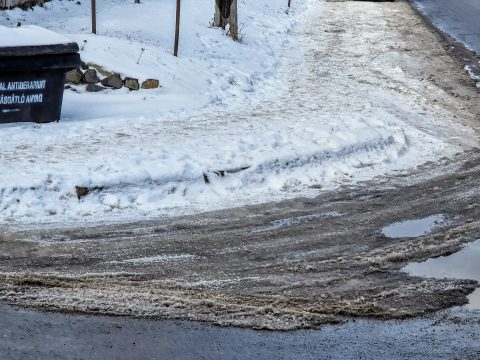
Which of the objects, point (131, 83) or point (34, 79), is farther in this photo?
point (131, 83)

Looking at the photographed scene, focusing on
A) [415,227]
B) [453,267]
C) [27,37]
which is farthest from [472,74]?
[453,267]

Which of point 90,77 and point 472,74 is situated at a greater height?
point 90,77

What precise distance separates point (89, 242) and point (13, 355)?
231 centimetres

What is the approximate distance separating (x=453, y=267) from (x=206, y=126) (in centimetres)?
507

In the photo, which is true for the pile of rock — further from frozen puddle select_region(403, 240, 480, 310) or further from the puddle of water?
frozen puddle select_region(403, 240, 480, 310)

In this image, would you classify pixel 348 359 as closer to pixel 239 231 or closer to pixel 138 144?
pixel 239 231

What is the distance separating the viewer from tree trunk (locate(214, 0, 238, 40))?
710 inches

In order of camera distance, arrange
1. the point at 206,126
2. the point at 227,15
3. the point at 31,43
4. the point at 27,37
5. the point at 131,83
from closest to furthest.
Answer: the point at 31,43 → the point at 27,37 → the point at 206,126 → the point at 131,83 → the point at 227,15

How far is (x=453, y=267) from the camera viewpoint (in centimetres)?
744

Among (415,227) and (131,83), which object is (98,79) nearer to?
(131,83)

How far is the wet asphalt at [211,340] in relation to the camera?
574 cm

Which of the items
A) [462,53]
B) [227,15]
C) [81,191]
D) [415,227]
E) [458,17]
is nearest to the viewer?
[415,227]

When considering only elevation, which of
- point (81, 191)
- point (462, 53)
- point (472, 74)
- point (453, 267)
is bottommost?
point (462, 53)

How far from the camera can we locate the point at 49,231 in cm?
804
